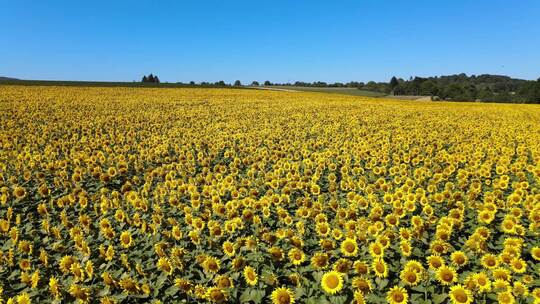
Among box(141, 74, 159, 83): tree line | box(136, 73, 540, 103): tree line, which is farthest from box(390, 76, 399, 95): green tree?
box(141, 74, 159, 83): tree line

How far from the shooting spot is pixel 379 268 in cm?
445

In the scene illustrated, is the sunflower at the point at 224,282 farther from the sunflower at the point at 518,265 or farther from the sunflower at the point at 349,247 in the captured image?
the sunflower at the point at 518,265

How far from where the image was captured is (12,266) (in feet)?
17.8

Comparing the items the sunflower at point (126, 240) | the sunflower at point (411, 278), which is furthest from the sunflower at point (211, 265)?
the sunflower at point (411, 278)

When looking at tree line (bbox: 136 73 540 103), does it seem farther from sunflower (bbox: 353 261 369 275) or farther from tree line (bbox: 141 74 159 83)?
sunflower (bbox: 353 261 369 275)

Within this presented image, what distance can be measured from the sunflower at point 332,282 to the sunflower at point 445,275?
114 cm

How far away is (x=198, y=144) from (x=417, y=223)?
31.6ft

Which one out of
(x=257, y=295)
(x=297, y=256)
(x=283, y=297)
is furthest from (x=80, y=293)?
(x=297, y=256)

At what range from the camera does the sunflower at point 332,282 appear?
4.15 meters

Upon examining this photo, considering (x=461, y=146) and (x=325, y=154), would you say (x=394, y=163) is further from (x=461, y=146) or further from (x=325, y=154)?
(x=461, y=146)

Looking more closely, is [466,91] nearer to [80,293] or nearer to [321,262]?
[321,262]

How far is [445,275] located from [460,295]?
31cm

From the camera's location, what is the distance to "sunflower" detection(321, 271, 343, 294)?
4148 millimetres

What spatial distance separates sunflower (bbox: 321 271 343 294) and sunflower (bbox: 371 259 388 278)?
0.46 meters
